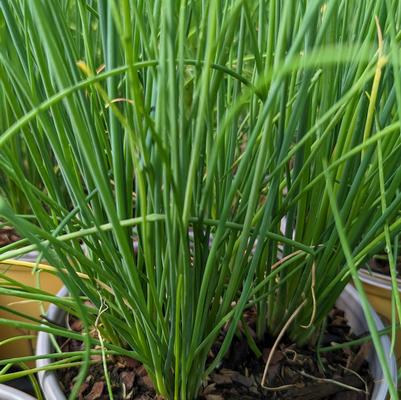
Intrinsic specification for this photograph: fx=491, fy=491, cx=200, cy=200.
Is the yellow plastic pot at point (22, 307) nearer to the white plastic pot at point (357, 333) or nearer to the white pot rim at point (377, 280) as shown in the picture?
the white plastic pot at point (357, 333)

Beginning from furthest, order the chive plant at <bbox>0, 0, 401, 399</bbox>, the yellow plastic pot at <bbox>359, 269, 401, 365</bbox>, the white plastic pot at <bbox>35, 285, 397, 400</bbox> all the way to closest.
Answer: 1. the yellow plastic pot at <bbox>359, 269, 401, 365</bbox>
2. the white plastic pot at <bbox>35, 285, 397, 400</bbox>
3. the chive plant at <bbox>0, 0, 401, 399</bbox>

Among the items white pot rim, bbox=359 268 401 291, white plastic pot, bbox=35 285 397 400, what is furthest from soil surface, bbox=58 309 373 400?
white pot rim, bbox=359 268 401 291

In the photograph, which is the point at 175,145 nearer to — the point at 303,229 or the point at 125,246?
the point at 125,246

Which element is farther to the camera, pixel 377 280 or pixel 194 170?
pixel 377 280

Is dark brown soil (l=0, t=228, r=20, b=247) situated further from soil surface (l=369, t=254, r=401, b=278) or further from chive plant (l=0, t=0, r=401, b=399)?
soil surface (l=369, t=254, r=401, b=278)

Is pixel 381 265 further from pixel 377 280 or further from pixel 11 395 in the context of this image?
pixel 11 395

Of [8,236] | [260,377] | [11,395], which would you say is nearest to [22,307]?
[8,236]
